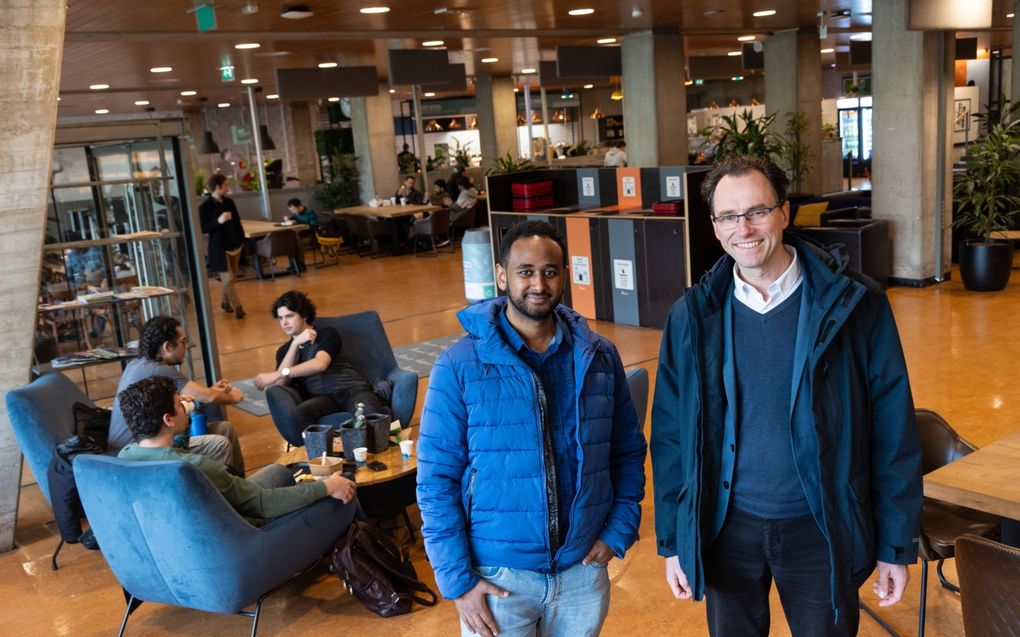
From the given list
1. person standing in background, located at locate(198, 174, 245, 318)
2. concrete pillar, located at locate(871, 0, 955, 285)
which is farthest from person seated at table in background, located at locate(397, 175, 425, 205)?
concrete pillar, located at locate(871, 0, 955, 285)

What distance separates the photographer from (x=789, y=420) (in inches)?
82.9

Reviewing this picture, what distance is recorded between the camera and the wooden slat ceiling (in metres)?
8.93

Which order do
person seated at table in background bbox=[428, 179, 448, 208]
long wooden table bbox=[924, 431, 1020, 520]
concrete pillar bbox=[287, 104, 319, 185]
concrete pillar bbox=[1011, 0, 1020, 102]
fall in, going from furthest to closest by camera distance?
concrete pillar bbox=[287, 104, 319, 185] → person seated at table in background bbox=[428, 179, 448, 208] → concrete pillar bbox=[1011, 0, 1020, 102] → long wooden table bbox=[924, 431, 1020, 520]

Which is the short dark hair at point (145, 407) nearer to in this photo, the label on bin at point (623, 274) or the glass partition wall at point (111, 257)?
the glass partition wall at point (111, 257)

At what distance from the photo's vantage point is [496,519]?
2215 mm

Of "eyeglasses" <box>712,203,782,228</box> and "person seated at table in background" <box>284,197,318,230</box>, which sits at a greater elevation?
"eyeglasses" <box>712,203,782,228</box>

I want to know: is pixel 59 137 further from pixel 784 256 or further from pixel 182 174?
pixel 784 256

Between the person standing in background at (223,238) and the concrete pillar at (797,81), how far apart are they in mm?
A: 8452

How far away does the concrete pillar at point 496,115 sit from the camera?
2052 centimetres

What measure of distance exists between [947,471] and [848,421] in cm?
106

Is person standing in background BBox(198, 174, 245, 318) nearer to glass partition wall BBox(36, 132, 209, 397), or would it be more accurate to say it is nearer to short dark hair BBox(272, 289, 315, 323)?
glass partition wall BBox(36, 132, 209, 397)

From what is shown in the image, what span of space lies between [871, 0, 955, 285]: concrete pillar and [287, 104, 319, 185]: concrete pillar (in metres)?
18.2

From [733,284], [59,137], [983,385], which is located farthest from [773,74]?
[733,284]

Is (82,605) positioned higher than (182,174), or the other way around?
(182,174)
